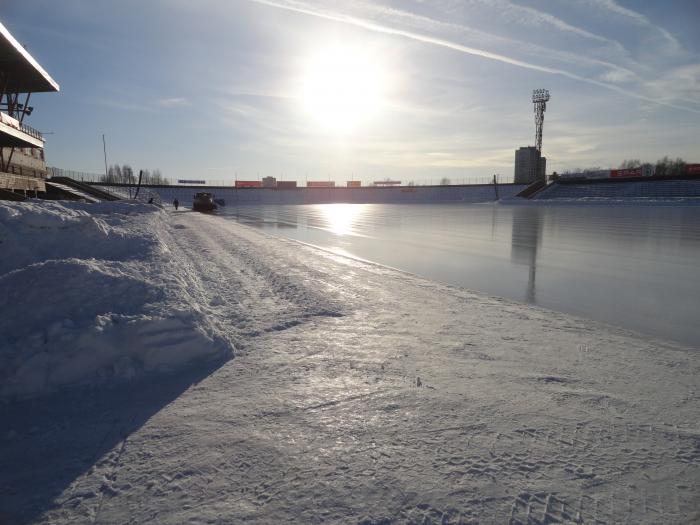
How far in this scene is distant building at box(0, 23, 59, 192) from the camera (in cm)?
2228

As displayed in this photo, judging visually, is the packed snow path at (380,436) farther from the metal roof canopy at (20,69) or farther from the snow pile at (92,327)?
the metal roof canopy at (20,69)

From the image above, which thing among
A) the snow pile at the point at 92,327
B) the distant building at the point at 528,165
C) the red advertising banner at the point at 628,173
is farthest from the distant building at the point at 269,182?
the snow pile at the point at 92,327

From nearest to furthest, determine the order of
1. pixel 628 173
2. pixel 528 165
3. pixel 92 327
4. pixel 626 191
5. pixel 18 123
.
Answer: pixel 92 327 → pixel 18 123 → pixel 626 191 → pixel 628 173 → pixel 528 165

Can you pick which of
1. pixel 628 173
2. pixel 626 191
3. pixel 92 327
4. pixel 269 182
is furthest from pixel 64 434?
pixel 269 182

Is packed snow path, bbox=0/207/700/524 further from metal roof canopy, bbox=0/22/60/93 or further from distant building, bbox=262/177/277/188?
distant building, bbox=262/177/277/188

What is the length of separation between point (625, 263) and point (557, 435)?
9286 mm

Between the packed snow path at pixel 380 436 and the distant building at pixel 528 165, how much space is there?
9374cm

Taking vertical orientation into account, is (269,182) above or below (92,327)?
above

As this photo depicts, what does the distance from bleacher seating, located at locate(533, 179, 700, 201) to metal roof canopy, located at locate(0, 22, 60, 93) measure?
206 ft

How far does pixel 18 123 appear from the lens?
2511cm

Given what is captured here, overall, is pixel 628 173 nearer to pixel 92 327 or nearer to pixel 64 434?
pixel 92 327

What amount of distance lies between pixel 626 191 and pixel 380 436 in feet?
238

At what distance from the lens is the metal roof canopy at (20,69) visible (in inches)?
890

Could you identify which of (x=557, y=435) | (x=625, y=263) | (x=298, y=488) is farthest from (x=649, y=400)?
(x=625, y=263)
